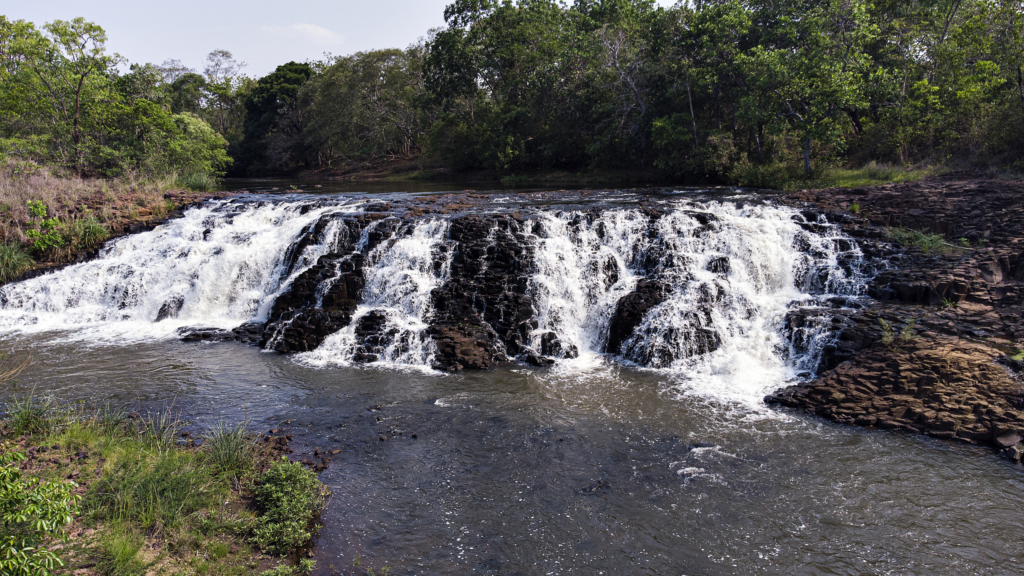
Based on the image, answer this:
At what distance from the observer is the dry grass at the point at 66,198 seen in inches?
635

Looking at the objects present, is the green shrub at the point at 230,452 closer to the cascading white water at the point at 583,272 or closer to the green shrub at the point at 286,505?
the green shrub at the point at 286,505

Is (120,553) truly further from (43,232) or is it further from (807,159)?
(807,159)

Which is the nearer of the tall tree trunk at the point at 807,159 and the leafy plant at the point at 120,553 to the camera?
the leafy plant at the point at 120,553

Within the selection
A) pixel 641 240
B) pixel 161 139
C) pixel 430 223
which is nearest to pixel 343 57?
pixel 161 139

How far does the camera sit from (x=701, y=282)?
12.3m

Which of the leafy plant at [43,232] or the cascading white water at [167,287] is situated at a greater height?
the leafy plant at [43,232]

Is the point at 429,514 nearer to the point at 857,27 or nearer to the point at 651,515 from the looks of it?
the point at 651,515

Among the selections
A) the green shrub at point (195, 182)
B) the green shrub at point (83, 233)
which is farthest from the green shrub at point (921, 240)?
the green shrub at point (195, 182)

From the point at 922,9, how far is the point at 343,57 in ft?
121

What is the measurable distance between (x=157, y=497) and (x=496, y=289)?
858cm

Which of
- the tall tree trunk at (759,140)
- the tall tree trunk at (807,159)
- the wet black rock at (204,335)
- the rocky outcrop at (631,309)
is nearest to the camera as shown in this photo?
the rocky outcrop at (631,309)

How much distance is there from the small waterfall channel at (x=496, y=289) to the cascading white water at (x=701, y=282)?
0.12 ft

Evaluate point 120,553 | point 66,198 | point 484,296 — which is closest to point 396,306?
point 484,296

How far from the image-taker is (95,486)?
5199 mm
